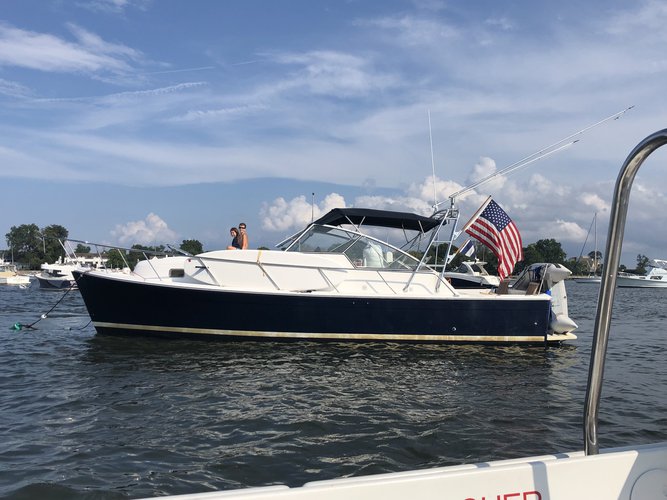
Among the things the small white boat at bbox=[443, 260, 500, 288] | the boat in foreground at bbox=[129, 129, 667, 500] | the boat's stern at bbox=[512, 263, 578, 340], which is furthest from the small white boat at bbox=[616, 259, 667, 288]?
the boat in foreground at bbox=[129, 129, 667, 500]

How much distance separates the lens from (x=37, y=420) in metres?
6.46

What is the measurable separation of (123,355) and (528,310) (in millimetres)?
8818

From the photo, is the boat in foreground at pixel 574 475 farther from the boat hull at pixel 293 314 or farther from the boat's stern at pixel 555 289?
the boat's stern at pixel 555 289

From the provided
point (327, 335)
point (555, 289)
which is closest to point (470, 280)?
point (555, 289)

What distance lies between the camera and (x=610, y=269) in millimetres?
2410

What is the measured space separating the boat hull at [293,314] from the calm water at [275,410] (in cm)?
34

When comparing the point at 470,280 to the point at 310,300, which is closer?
the point at 310,300

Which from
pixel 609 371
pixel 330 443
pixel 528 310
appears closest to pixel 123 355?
pixel 330 443

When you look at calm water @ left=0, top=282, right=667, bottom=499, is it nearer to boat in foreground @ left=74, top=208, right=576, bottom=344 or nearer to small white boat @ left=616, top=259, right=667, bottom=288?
boat in foreground @ left=74, top=208, right=576, bottom=344

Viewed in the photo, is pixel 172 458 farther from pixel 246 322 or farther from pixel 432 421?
pixel 246 322

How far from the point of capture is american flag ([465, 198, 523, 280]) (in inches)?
531

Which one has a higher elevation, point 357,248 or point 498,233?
point 498,233

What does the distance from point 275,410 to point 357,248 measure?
6107 mm

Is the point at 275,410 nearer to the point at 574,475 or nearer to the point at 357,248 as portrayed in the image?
the point at 574,475
